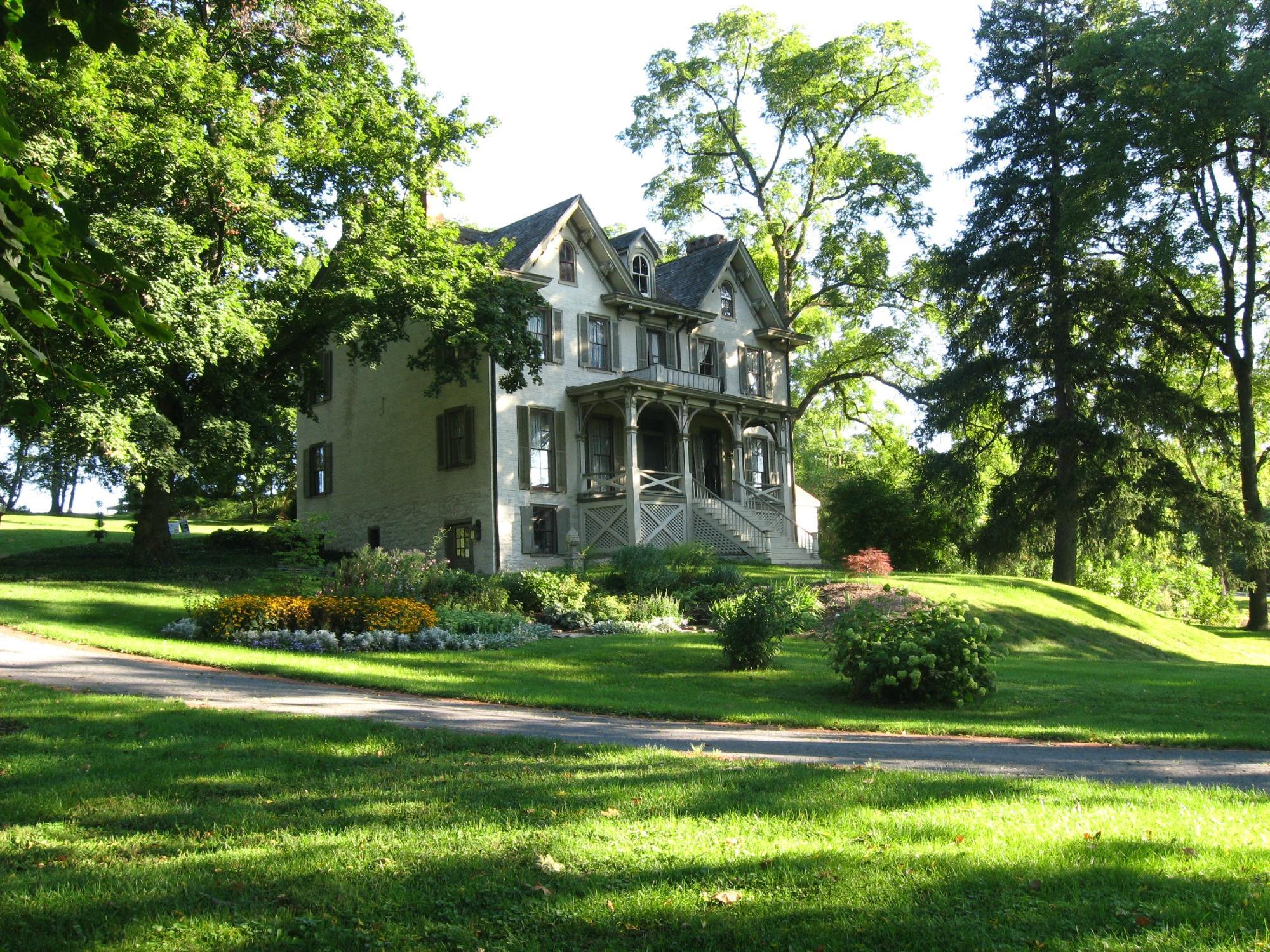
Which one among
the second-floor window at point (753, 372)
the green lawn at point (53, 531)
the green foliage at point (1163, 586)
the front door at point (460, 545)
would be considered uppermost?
the second-floor window at point (753, 372)

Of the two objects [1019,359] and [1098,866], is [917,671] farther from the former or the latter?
[1019,359]

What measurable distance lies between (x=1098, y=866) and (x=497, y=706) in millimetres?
8203

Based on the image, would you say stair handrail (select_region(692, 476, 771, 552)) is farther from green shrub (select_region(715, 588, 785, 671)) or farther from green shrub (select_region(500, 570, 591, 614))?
green shrub (select_region(715, 588, 785, 671))

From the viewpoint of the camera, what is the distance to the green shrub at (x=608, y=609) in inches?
860

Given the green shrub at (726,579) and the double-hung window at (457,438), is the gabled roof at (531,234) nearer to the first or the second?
the double-hung window at (457,438)

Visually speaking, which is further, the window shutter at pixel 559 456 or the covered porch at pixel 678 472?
the window shutter at pixel 559 456

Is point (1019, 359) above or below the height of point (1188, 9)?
below

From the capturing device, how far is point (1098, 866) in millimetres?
5336

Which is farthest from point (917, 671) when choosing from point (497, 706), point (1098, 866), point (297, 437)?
point (297, 437)

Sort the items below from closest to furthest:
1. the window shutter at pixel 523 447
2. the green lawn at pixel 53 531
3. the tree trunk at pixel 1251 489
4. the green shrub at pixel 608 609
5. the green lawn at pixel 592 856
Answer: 1. the green lawn at pixel 592 856
2. the green shrub at pixel 608 609
3. the window shutter at pixel 523 447
4. the tree trunk at pixel 1251 489
5. the green lawn at pixel 53 531

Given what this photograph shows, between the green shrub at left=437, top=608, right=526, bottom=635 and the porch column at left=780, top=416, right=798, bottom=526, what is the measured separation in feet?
61.4

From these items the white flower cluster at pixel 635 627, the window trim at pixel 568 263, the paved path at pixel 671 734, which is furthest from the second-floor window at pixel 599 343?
the paved path at pixel 671 734

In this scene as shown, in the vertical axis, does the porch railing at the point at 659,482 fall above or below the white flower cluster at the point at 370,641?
above

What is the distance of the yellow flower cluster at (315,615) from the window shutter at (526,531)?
11.5 m
